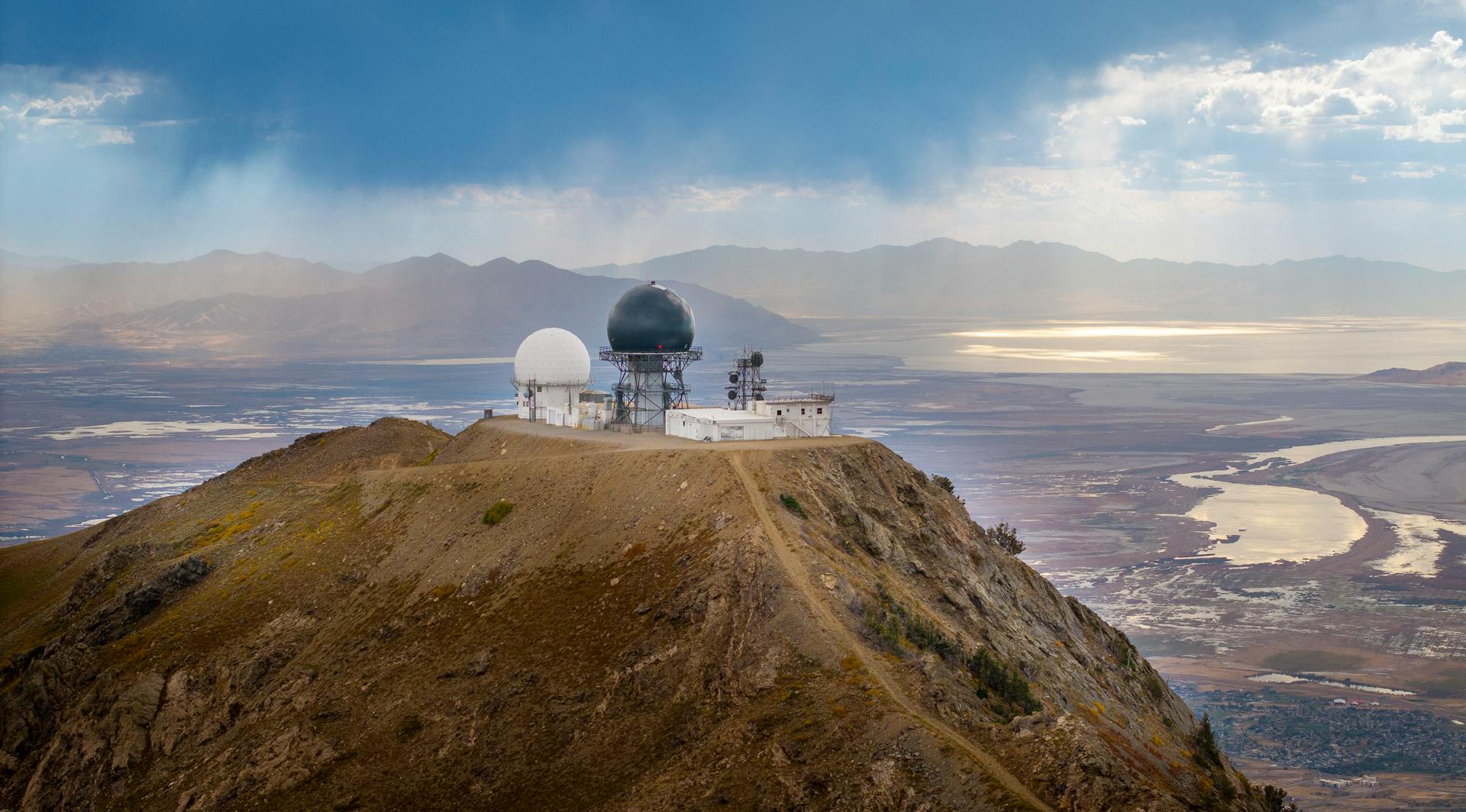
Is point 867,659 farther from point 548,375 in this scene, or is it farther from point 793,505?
point 548,375

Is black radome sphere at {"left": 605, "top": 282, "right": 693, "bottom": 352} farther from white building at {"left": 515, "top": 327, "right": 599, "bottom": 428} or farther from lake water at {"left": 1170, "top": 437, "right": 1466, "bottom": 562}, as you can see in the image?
lake water at {"left": 1170, "top": 437, "right": 1466, "bottom": 562}

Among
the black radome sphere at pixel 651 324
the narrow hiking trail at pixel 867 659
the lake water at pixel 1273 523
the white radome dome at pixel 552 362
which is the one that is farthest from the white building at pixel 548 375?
the lake water at pixel 1273 523

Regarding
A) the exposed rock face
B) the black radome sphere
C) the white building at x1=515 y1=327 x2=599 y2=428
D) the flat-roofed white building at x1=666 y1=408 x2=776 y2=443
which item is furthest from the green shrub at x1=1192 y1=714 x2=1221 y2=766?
the white building at x1=515 y1=327 x2=599 y2=428

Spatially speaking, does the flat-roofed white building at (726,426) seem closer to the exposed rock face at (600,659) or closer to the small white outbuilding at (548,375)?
the exposed rock face at (600,659)

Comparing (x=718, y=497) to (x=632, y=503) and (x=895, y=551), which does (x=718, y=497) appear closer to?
(x=632, y=503)

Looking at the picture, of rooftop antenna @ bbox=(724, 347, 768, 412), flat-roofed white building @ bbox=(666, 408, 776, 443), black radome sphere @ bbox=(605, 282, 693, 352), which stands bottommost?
flat-roofed white building @ bbox=(666, 408, 776, 443)
